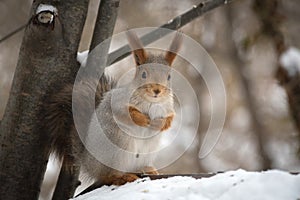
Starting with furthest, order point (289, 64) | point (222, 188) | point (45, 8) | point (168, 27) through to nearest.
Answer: point (168, 27), point (45, 8), point (222, 188), point (289, 64)

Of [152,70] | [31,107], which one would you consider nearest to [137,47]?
[152,70]

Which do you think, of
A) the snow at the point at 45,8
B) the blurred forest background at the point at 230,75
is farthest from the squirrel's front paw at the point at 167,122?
the blurred forest background at the point at 230,75

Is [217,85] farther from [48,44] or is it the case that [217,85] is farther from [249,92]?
[48,44]

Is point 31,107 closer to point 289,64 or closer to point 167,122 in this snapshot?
point 167,122

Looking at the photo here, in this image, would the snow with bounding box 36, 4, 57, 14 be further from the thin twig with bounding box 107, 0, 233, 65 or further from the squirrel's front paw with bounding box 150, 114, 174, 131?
the squirrel's front paw with bounding box 150, 114, 174, 131

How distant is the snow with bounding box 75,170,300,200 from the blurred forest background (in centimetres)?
246

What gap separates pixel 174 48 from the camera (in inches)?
72.9

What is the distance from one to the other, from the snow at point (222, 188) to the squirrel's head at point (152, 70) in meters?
0.33

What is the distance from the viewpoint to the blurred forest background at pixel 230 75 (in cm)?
423

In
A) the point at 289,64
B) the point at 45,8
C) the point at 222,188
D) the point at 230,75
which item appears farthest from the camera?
A: the point at 230,75

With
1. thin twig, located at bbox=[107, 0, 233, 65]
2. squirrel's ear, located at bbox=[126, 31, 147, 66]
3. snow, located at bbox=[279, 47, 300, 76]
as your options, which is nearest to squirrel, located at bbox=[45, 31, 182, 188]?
squirrel's ear, located at bbox=[126, 31, 147, 66]

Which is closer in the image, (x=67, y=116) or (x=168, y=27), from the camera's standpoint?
(x=67, y=116)

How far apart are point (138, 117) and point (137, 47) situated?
205 millimetres

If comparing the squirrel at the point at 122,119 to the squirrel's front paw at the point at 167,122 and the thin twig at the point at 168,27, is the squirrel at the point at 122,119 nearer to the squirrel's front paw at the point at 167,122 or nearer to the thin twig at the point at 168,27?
the squirrel's front paw at the point at 167,122
